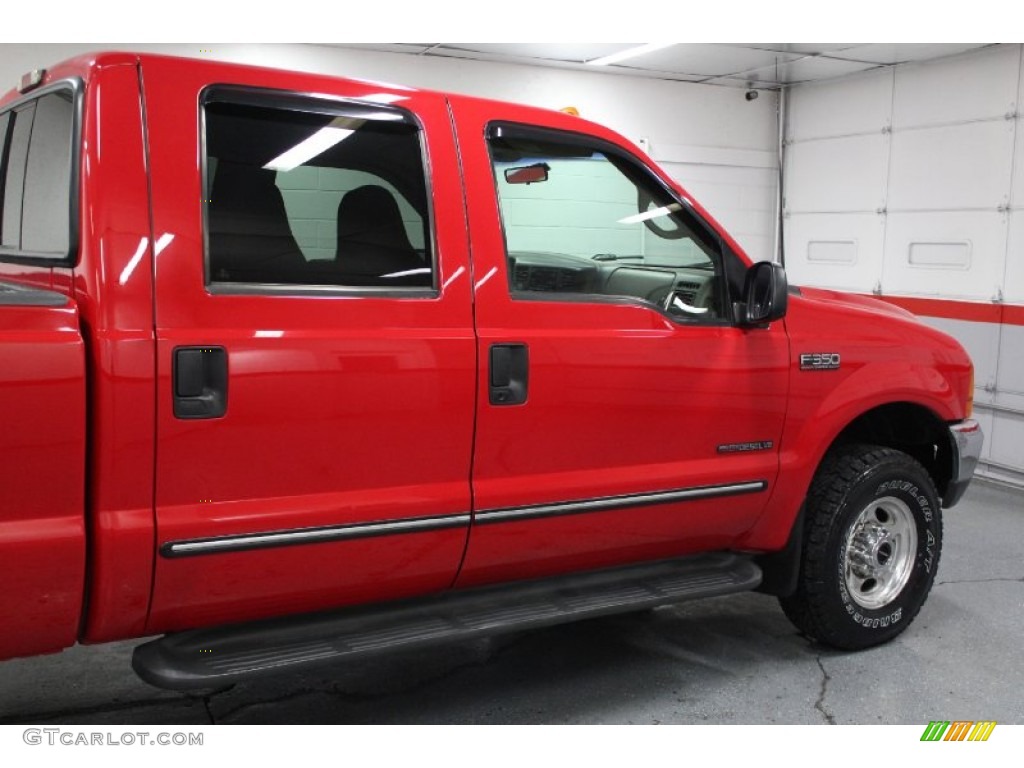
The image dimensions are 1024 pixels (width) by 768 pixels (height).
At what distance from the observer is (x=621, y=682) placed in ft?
13.1

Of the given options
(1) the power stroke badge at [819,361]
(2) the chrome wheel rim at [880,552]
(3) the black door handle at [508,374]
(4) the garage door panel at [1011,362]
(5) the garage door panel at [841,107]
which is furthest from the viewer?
(5) the garage door panel at [841,107]

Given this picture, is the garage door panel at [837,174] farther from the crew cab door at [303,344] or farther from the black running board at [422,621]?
the crew cab door at [303,344]

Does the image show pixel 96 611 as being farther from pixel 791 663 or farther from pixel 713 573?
pixel 791 663

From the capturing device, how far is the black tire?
13.5ft

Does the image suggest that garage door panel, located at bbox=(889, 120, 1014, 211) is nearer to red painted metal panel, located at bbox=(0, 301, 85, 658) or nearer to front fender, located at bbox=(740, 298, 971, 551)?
front fender, located at bbox=(740, 298, 971, 551)

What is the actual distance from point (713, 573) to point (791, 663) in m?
0.63

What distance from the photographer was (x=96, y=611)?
2760 mm

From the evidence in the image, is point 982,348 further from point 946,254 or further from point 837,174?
point 837,174

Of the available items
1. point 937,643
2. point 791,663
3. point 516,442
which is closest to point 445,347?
point 516,442

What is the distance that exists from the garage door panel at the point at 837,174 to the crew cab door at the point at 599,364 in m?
5.69

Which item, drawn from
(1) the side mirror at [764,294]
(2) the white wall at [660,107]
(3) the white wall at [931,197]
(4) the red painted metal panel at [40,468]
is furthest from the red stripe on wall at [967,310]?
(4) the red painted metal panel at [40,468]

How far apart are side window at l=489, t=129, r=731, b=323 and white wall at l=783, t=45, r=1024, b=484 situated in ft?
15.9

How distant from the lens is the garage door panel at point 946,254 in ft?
25.8
